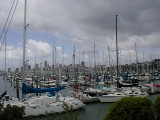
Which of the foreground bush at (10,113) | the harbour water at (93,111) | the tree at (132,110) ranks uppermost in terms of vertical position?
the tree at (132,110)

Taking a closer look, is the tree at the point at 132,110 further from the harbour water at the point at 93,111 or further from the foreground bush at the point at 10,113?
the harbour water at the point at 93,111

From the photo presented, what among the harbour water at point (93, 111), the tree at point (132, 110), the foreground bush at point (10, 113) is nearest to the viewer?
the tree at point (132, 110)

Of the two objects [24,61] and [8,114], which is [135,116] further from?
[24,61]

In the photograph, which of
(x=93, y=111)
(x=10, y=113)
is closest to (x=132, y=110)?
(x=10, y=113)

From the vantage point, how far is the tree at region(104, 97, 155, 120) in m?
18.3

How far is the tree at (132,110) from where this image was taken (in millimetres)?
18344

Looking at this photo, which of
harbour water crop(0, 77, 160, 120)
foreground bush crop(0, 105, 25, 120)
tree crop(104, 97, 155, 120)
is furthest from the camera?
harbour water crop(0, 77, 160, 120)

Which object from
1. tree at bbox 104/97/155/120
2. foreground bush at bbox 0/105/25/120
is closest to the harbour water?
foreground bush at bbox 0/105/25/120

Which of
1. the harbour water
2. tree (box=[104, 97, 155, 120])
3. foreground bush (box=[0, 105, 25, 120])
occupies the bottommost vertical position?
the harbour water

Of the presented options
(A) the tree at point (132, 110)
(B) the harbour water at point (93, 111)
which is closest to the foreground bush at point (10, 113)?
(B) the harbour water at point (93, 111)

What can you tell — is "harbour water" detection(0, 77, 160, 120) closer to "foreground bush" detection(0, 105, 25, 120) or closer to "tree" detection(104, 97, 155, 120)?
"foreground bush" detection(0, 105, 25, 120)

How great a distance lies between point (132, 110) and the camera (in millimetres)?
18484

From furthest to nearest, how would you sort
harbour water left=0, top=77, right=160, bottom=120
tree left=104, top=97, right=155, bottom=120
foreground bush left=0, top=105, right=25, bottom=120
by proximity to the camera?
harbour water left=0, top=77, right=160, bottom=120 < foreground bush left=0, top=105, right=25, bottom=120 < tree left=104, top=97, right=155, bottom=120

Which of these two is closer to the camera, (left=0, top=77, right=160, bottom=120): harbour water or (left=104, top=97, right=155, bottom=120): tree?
(left=104, top=97, right=155, bottom=120): tree
